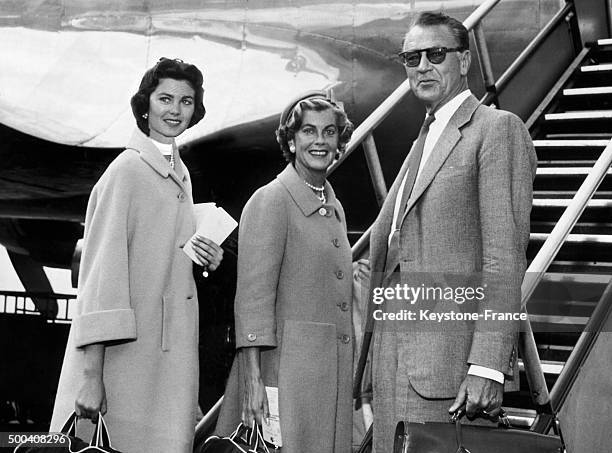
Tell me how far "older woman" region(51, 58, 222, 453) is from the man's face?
642mm

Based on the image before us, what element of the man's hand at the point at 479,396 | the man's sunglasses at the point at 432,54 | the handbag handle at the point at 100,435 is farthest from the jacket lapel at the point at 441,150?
the handbag handle at the point at 100,435

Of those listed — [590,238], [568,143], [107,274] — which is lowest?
[107,274]

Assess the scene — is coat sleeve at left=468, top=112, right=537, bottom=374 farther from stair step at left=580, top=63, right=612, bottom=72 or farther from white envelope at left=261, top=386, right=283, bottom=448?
stair step at left=580, top=63, right=612, bottom=72

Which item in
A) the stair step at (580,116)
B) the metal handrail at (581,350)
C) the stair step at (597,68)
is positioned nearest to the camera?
the metal handrail at (581,350)

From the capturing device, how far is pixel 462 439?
1.76 meters

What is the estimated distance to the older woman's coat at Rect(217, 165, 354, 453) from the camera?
86.6 inches

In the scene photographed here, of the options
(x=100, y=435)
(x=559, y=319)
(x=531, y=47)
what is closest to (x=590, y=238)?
(x=559, y=319)

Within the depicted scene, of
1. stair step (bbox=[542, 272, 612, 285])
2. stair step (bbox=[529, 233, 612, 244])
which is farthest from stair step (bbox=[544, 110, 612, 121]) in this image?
stair step (bbox=[542, 272, 612, 285])

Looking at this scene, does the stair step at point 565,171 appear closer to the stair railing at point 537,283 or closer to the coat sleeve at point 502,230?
the stair railing at point 537,283

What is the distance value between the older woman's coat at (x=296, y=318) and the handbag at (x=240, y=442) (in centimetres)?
7

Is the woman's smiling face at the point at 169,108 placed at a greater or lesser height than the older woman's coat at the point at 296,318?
greater

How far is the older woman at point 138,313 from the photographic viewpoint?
6.88ft

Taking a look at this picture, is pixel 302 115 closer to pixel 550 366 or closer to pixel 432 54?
pixel 432 54

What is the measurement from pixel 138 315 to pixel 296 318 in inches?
15.4
